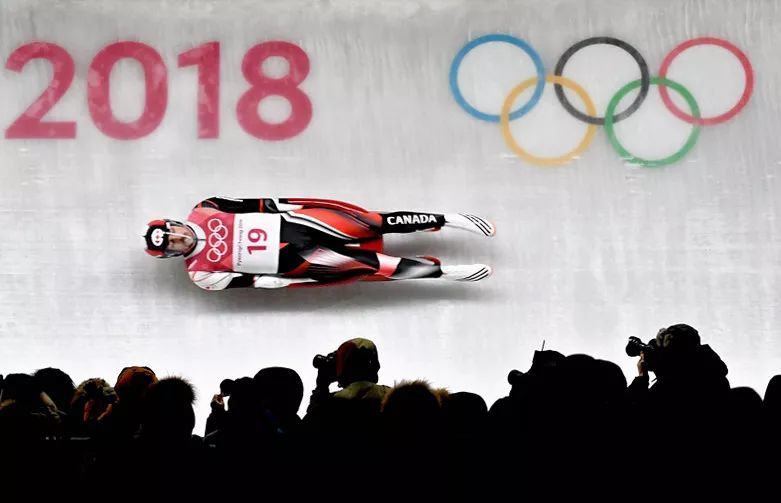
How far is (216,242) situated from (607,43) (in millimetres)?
2741

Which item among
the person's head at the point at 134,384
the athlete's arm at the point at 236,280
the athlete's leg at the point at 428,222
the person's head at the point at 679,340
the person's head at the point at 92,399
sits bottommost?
the person's head at the point at 92,399

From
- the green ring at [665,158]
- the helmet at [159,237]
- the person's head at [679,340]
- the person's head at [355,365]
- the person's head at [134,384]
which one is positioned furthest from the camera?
the green ring at [665,158]

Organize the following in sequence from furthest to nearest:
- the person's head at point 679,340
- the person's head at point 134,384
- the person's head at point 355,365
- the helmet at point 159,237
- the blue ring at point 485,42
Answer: the blue ring at point 485,42
the helmet at point 159,237
the person's head at point 355,365
the person's head at point 679,340
the person's head at point 134,384

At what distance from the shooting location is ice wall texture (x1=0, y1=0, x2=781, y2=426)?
608 centimetres

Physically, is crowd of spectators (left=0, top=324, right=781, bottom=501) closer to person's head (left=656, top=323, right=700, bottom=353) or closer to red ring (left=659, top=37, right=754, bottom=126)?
person's head (left=656, top=323, right=700, bottom=353)

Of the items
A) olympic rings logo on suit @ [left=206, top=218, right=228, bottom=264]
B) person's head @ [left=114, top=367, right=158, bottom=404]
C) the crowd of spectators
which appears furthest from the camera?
olympic rings logo on suit @ [left=206, top=218, right=228, bottom=264]

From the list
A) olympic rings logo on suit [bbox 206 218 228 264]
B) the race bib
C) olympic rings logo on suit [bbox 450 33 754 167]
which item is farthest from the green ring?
olympic rings logo on suit [bbox 206 218 228 264]

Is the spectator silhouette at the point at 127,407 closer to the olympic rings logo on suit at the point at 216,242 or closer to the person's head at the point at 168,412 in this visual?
the person's head at the point at 168,412

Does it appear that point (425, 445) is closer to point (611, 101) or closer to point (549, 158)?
point (549, 158)

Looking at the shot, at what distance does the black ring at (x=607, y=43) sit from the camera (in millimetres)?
6477

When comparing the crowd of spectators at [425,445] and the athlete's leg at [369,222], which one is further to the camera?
the athlete's leg at [369,222]

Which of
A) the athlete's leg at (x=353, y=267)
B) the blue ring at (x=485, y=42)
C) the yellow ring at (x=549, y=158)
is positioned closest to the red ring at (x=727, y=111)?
the yellow ring at (x=549, y=158)

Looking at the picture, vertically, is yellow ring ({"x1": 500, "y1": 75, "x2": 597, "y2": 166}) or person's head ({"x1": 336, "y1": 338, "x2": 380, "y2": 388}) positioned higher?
yellow ring ({"x1": 500, "y1": 75, "x2": 597, "y2": 166})

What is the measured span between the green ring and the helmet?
106 inches
